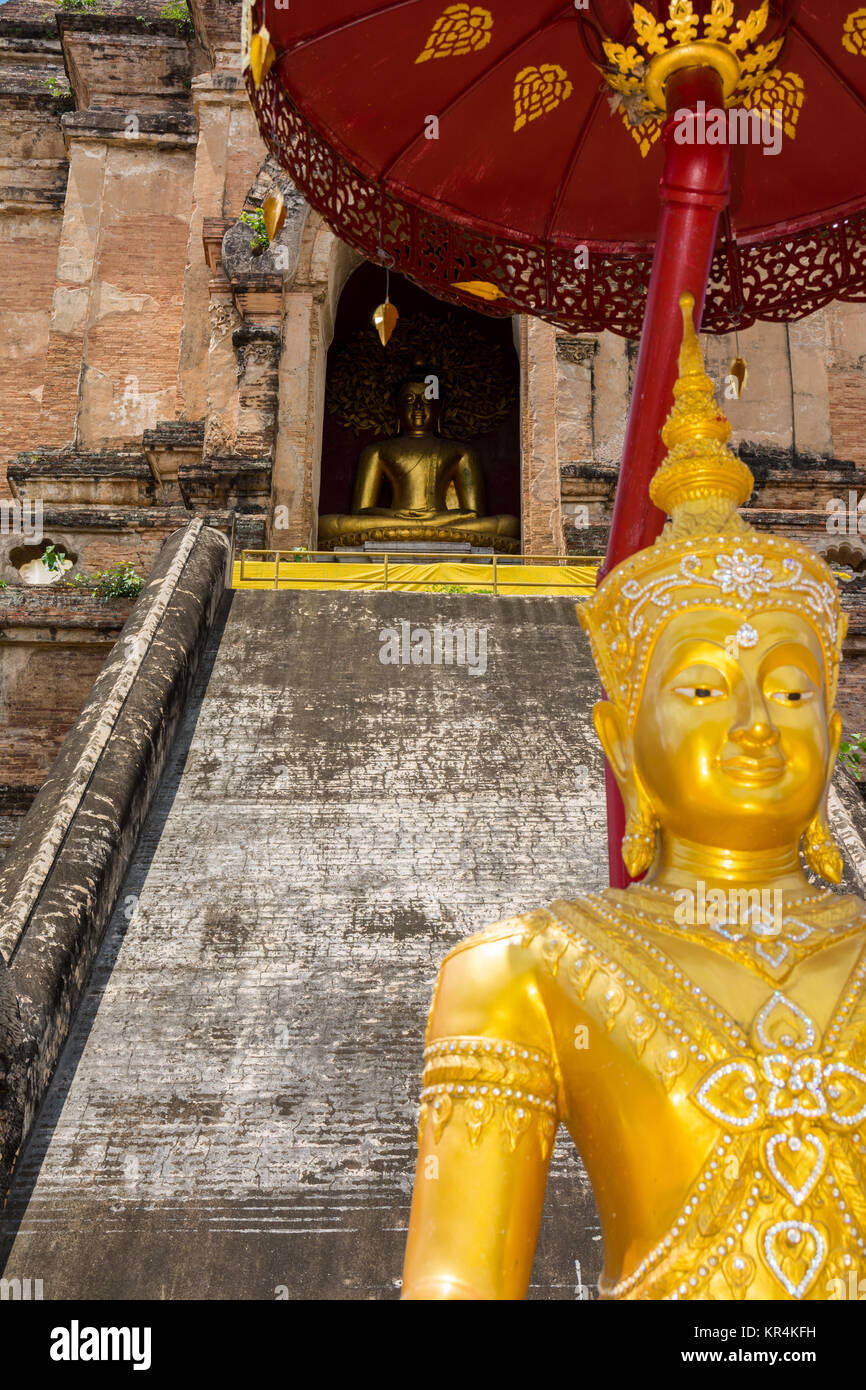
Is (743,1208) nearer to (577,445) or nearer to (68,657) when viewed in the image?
(68,657)

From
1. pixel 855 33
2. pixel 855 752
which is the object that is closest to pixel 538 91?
pixel 855 33

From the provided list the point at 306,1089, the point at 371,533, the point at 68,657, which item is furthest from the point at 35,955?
the point at 371,533

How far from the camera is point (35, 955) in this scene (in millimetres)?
4781

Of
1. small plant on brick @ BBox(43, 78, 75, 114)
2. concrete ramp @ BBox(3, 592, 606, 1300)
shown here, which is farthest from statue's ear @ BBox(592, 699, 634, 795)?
small plant on brick @ BBox(43, 78, 75, 114)

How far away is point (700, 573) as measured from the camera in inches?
101

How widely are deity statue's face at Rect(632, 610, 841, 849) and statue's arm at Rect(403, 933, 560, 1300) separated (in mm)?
428

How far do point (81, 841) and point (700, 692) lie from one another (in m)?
3.56

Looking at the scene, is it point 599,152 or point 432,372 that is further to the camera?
point 432,372

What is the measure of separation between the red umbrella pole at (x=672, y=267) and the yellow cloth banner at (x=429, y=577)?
682 centimetres

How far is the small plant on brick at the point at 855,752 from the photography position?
7500mm

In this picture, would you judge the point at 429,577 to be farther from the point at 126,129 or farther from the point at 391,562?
the point at 126,129

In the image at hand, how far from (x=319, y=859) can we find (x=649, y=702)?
3.47 metres

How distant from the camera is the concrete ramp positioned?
4055 mm

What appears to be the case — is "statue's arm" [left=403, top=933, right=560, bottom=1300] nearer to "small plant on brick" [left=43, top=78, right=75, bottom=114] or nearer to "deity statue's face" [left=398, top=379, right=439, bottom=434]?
"deity statue's face" [left=398, top=379, right=439, bottom=434]
